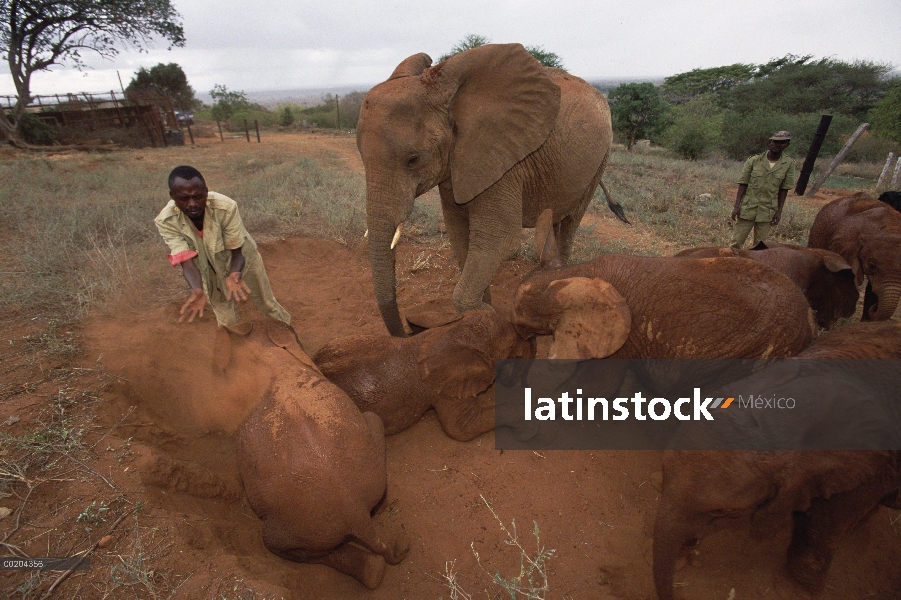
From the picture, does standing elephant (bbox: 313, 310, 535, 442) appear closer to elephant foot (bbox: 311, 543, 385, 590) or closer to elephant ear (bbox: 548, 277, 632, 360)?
elephant ear (bbox: 548, 277, 632, 360)

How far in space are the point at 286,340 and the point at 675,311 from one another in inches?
108

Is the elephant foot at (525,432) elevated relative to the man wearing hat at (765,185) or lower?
lower

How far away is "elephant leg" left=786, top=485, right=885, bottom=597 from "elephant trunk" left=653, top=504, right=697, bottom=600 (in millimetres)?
804

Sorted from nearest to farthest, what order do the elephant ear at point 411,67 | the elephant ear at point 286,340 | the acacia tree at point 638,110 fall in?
1. the elephant ear at point 286,340
2. the elephant ear at point 411,67
3. the acacia tree at point 638,110

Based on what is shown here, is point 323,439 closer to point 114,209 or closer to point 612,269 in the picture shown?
point 612,269

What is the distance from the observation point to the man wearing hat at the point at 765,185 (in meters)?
5.95

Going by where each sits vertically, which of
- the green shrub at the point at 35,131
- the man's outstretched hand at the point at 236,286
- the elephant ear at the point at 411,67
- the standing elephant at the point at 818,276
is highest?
the green shrub at the point at 35,131

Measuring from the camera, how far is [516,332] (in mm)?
3662

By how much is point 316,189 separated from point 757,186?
836 cm

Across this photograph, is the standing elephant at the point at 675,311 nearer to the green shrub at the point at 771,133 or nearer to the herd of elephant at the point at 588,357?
the herd of elephant at the point at 588,357

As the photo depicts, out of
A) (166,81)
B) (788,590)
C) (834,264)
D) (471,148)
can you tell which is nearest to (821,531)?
(788,590)

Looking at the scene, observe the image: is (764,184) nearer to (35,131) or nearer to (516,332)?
(516,332)

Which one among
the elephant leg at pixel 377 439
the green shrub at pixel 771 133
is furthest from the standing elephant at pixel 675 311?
the green shrub at pixel 771 133

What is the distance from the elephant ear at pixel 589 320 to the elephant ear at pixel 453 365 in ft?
1.94
